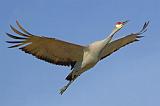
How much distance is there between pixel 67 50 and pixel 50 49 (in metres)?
0.85

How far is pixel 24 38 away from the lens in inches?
1437

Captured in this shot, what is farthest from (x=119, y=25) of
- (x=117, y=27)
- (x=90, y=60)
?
(x=90, y=60)

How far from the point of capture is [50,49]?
38.1 meters

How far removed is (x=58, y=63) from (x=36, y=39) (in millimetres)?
2424

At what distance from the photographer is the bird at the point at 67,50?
3681 centimetres

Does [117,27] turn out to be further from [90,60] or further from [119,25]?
[90,60]

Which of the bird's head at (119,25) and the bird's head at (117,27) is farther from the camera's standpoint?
the bird's head at (119,25)

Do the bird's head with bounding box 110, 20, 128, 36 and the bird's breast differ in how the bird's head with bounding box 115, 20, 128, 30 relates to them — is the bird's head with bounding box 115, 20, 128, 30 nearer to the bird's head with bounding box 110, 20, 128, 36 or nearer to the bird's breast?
the bird's head with bounding box 110, 20, 128, 36

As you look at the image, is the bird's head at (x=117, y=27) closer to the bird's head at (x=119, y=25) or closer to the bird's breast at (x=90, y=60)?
the bird's head at (x=119, y=25)

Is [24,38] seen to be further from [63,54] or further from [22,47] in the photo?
[63,54]

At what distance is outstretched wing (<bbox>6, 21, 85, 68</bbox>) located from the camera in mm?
36594

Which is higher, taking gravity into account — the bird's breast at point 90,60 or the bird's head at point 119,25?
the bird's head at point 119,25

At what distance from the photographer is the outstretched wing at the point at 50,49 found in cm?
3659

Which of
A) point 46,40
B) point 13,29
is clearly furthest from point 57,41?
point 13,29
